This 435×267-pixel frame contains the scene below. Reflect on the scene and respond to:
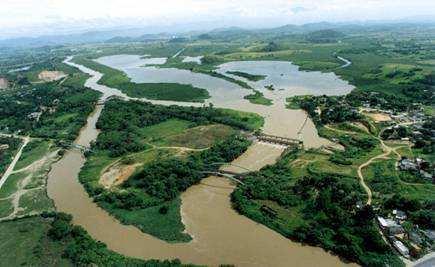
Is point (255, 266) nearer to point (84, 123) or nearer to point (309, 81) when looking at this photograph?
point (84, 123)

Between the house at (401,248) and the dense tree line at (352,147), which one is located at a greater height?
the house at (401,248)

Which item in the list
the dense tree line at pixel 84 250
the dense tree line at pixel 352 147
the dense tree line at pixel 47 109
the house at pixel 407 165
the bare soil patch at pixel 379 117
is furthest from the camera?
the dense tree line at pixel 47 109

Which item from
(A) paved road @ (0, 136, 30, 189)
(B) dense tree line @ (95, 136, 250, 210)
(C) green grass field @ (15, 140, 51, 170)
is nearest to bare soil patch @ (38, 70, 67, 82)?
(A) paved road @ (0, 136, 30, 189)

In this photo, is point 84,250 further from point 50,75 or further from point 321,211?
point 50,75


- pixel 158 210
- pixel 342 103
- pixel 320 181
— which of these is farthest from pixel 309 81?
pixel 158 210

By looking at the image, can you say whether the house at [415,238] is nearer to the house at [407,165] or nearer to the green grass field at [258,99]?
the house at [407,165]

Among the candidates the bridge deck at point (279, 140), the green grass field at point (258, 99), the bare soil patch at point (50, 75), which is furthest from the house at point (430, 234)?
the bare soil patch at point (50, 75)

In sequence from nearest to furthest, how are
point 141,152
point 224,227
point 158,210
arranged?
point 224,227
point 158,210
point 141,152
